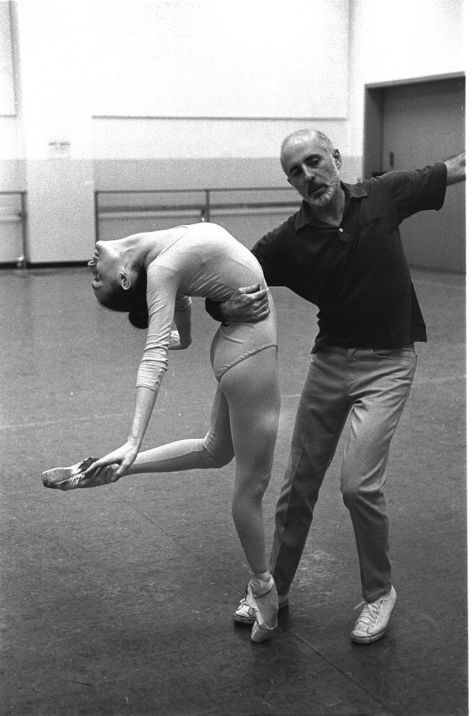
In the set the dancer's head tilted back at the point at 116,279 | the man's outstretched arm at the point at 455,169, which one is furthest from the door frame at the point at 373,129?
the dancer's head tilted back at the point at 116,279

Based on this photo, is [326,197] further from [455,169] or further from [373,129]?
[373,129]

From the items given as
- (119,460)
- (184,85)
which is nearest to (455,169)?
(119,460)

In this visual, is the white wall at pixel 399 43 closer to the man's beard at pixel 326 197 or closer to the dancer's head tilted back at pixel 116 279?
the man's beard at pixel 326 197

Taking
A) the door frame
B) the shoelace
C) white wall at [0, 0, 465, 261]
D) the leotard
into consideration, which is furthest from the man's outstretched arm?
the door frame

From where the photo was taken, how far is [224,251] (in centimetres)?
288

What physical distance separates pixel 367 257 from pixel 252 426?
2.14 ft

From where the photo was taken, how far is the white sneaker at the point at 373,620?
10.0 feet

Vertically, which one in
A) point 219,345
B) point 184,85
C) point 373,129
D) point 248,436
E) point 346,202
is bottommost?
point 248,436

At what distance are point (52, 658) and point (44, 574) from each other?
68 cm

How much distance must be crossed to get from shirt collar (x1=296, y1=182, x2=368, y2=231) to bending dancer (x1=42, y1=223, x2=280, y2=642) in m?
0.21

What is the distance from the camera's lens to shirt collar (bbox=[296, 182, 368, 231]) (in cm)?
300

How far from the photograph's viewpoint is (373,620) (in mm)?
3092

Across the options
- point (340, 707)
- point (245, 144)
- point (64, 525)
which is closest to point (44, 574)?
point (64, 525)

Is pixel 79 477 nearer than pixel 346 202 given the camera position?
Yes
